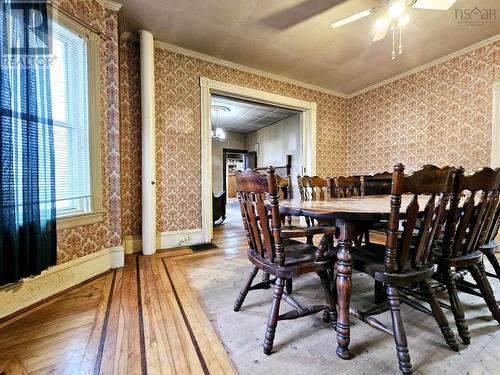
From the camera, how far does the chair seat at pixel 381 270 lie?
107 centimetres

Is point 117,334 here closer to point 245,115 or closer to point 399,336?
point 399,336

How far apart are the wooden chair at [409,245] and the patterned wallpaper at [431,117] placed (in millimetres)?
2806

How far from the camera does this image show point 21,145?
1.49m

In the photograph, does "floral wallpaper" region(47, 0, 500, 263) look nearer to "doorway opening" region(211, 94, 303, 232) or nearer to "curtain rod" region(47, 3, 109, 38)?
"curtain rod" region(47, 3, 109, 38)

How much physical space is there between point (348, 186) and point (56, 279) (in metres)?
2.95

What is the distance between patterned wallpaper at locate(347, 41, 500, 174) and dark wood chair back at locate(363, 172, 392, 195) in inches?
44.6

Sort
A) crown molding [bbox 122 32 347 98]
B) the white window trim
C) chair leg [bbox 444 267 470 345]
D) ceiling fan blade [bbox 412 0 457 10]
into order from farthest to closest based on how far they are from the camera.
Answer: crown molding [bbox 122 32 347 98], the white window trim, ceiling fan blade [bbox 412 0 457 10], chair leg [bbox 444 267 470 345]

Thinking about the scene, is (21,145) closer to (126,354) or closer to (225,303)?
(126,354)

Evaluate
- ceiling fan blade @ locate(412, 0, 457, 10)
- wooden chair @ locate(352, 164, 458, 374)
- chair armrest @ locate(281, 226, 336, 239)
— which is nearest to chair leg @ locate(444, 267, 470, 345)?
wooden chair @ locate(352, 164, 458, 374)

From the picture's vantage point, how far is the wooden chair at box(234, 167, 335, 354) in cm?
113

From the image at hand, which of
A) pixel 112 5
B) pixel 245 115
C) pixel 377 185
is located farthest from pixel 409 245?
pixel 245 115

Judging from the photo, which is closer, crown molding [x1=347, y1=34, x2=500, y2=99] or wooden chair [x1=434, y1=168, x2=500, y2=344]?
wooden chair [x1=434, y1=168, x2=500, y2=344]

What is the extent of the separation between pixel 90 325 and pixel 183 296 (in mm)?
582

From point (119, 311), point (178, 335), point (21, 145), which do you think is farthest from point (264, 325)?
point (21, 145)
